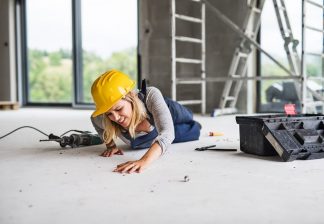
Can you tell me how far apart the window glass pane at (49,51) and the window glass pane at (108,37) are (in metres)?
0.33

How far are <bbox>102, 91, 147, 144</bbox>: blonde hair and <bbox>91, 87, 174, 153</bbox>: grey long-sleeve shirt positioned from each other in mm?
55

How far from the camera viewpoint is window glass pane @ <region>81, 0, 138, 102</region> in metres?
6.41

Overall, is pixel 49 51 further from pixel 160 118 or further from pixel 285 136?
pixel 285 136

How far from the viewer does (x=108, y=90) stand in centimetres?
193

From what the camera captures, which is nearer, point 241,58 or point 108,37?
point 241,58

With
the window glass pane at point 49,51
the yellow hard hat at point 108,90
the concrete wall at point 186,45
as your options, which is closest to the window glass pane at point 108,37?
the window glass pane at point 49,51

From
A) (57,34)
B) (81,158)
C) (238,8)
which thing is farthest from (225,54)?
(81,158)

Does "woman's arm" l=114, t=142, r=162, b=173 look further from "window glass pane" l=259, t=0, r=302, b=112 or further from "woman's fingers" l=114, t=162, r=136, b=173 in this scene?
"window glass pane" l=259, t=0, r=302, b=112

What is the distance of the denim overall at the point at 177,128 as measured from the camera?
2316mm

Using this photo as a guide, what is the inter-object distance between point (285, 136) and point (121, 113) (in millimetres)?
824

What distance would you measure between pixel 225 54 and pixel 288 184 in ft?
13.1

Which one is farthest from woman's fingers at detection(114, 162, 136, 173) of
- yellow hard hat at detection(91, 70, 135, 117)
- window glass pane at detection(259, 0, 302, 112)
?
window glass pane at detection(259, 0, 302, 112)

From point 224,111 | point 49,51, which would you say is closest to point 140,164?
point 224,111

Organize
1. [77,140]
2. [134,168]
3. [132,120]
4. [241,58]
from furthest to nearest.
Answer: [241,58] < [77,140] < [132,120] < [134,168]
